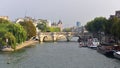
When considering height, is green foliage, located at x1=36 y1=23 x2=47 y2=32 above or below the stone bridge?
above

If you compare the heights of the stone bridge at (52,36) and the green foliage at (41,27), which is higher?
the green foliage at (41,27)

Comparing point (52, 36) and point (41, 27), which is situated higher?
point (41, 27)

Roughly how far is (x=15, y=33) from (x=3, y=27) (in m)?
3.04

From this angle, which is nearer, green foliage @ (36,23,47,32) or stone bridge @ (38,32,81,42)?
stone bridge @ (38,32,81,42)

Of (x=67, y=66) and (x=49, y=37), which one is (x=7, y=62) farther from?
(x=49, y=37)

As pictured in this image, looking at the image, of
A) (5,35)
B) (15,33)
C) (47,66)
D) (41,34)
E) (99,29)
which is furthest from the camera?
(41,34)

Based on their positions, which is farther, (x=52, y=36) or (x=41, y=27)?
(x=41, y=27)

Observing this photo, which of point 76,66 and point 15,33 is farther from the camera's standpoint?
point 15,33

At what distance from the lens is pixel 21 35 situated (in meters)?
88.6

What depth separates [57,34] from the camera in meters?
142

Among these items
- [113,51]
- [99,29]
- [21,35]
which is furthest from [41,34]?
[113,51]

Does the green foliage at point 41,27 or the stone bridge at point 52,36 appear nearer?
the stone bridge at point 52,36

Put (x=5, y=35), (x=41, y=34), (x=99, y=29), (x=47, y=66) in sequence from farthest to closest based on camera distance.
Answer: (x=41, y=34) < (x=99, y=29) < (x=5, y=35) < (x=47, y=66)

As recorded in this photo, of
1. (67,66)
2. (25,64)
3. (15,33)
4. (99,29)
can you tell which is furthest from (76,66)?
(99,29)
